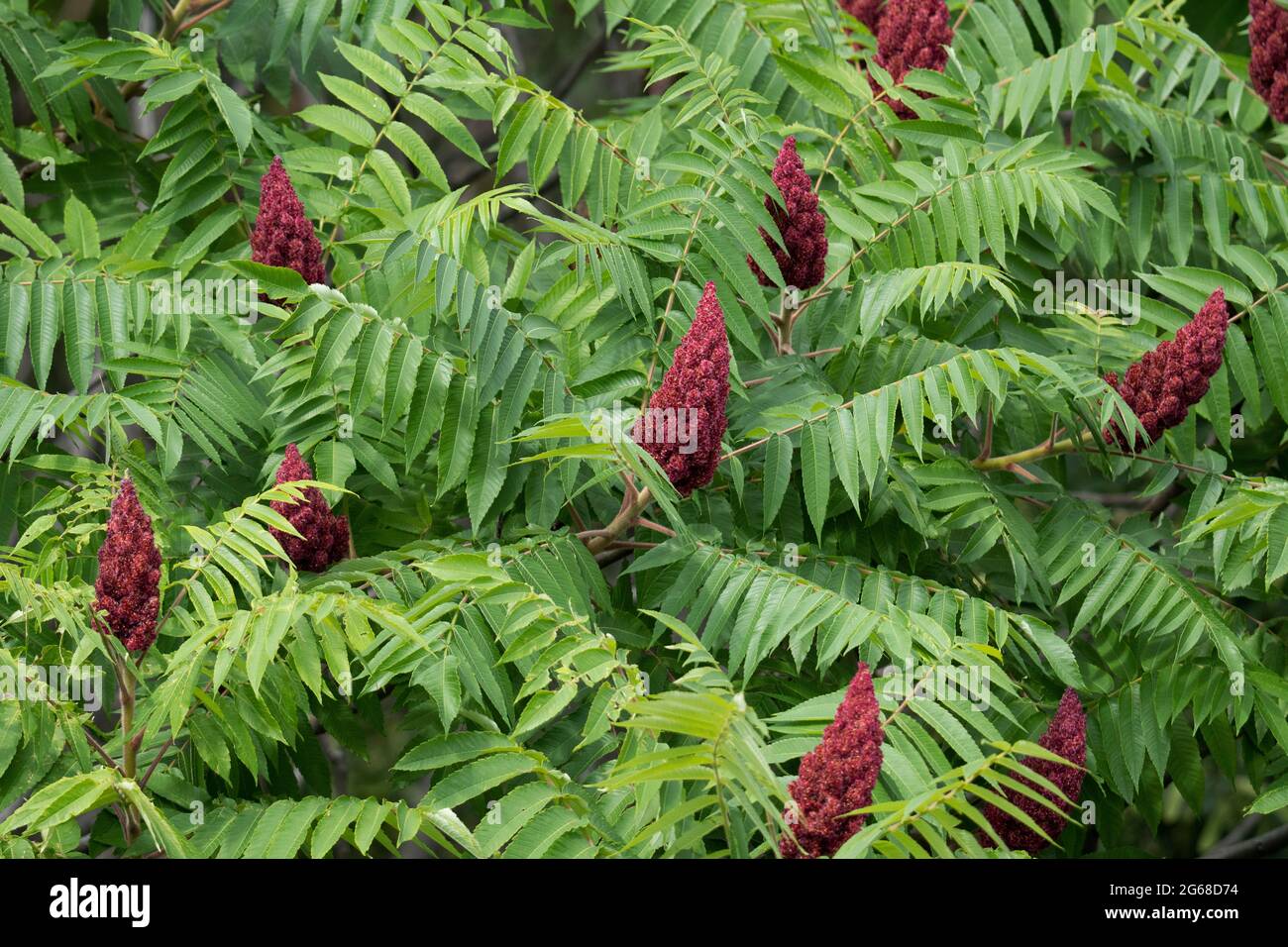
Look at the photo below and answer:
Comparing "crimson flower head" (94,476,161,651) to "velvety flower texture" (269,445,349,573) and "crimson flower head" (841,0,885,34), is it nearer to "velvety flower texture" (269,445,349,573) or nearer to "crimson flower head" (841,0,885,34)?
"velvety flower texture" (269,445,349,573)

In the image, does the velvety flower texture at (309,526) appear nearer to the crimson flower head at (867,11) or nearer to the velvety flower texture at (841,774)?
the velvety flower texture at (841,774)

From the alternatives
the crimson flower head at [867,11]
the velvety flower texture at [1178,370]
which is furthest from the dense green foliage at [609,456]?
the crimson flower head at [867,11]

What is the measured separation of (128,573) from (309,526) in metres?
0.67

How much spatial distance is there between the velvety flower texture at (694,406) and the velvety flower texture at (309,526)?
985 millimetres

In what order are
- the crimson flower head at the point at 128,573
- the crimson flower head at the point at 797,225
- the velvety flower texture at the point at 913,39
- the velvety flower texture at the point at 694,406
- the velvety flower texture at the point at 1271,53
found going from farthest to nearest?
1. the velvety flower texture at the point at 1271,53
2. the velvety flower texture at the point at 913,39
3. the crimson flower head at the point at 797,225
4. the velvety flower texture at the point at 694,406
5. the crimson flower head at the point at 128,573

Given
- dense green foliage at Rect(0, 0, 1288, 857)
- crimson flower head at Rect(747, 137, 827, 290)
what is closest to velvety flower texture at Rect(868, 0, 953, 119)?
dense green foliage at Rect(0, 0, 1288, 857)

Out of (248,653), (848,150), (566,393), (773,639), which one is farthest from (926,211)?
(248,653)

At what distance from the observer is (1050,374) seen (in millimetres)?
4695

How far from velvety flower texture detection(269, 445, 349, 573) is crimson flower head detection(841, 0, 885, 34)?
146 inches

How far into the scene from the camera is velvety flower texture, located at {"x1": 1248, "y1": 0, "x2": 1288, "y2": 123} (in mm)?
6125

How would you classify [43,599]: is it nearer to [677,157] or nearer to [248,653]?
[248,653]

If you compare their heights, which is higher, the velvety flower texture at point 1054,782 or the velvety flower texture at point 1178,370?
the velvety flower texture at point 1178,370

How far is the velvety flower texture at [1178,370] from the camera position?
16.1ft

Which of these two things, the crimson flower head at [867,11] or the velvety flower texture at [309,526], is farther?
the crimson flower head at [867,11]
